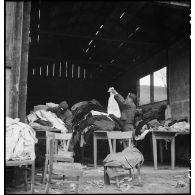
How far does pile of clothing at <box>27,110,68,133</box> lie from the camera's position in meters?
7.79

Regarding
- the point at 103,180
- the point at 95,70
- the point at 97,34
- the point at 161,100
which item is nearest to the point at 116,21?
the point at 97,34

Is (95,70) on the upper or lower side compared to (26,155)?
upper

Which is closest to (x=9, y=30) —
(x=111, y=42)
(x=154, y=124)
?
(x=154, y=124)

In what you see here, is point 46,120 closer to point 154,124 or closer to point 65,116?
point 65,116

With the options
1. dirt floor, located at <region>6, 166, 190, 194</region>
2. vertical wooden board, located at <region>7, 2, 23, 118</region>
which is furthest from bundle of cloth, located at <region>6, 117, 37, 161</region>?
dirt floor, located at <region>6, 166, 190, 194</region>

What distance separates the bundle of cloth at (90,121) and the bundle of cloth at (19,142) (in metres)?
2.61

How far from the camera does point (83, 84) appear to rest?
19.3m

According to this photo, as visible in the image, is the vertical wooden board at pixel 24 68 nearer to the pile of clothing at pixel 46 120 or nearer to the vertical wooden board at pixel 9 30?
the vertical wooden board at pixel 9 30

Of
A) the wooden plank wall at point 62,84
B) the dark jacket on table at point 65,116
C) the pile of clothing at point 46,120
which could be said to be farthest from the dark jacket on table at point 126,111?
the wooden plank wall at point 62,84

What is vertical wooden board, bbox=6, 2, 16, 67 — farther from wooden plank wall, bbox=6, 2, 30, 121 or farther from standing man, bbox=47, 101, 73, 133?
standing man, bbox=47, 101, 73, 133
